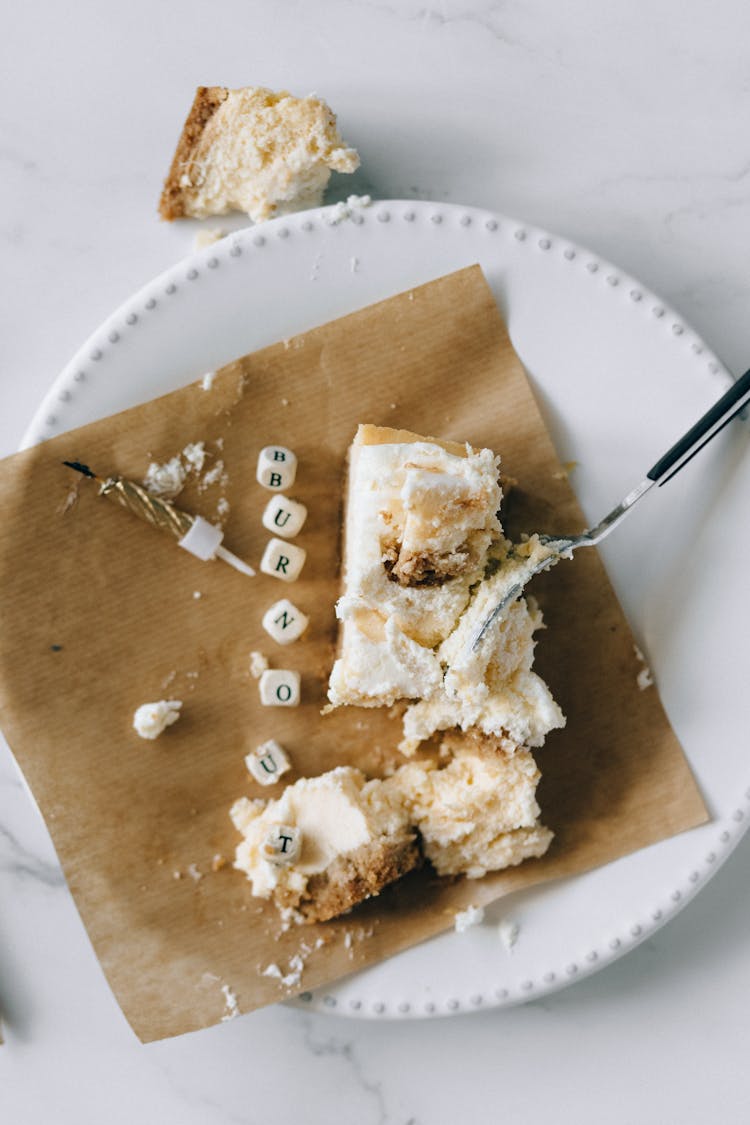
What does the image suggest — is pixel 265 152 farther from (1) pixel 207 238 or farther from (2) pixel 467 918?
(2) pixel 467 918

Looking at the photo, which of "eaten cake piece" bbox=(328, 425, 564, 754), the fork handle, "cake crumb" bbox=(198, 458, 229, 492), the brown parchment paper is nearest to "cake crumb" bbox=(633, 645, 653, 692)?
the brown parchment paper

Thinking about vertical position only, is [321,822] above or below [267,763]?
below

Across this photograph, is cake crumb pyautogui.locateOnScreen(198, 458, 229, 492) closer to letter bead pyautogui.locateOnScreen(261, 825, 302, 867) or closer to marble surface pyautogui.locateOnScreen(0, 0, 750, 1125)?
marble surface pyautogui.locateOnScreen(0, 0, 750, 1125)

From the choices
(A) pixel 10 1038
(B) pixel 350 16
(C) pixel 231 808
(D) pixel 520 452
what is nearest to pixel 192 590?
(C) pixel 231 808

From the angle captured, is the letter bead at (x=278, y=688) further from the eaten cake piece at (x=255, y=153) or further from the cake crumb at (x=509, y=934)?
the eaten cake piece at (x=255, y=153)

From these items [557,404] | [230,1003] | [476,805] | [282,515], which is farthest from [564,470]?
[230,1003]

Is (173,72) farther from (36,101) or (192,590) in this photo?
(192,590)
